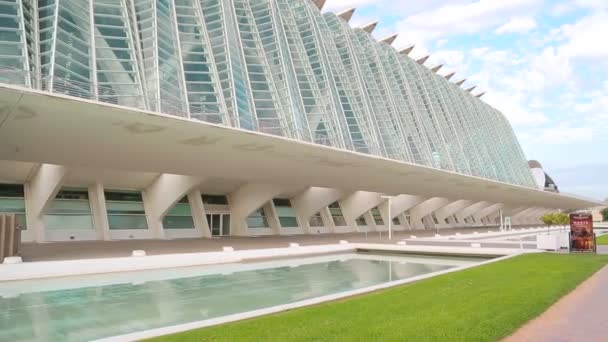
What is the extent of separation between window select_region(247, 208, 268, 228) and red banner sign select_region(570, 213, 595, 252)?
60.5 feet

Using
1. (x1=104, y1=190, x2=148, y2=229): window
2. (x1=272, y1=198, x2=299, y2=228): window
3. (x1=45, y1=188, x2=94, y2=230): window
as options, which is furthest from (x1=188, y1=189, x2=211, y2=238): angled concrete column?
(x1=272, y1=198, x2=299, y2=228): window

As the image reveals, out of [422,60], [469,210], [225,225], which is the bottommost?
[469,210]

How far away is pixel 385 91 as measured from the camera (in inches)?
1453

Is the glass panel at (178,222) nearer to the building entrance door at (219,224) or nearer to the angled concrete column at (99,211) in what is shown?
the building entrance door at (219,224)

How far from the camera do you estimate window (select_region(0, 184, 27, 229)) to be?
70.4 ft

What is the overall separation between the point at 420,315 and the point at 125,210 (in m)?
21.3

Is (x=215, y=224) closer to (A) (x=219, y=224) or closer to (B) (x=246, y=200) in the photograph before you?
(A) (x=219, y=224)

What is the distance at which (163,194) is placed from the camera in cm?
2506

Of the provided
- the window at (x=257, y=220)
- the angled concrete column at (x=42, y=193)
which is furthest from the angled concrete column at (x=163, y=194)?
the window at (x=257, y=220)

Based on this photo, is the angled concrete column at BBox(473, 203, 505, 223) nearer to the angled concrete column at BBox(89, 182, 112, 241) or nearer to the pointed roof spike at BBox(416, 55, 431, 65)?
the pointed roof spike at BBox(416, 55, 431, 65)

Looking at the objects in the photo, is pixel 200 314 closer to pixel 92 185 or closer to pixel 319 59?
pixel 92 185

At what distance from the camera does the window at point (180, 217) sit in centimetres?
2677

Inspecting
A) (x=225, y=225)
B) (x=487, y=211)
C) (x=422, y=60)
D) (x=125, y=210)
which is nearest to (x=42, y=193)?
(x=125, y=210)

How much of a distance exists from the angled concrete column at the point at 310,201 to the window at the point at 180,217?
865cm
